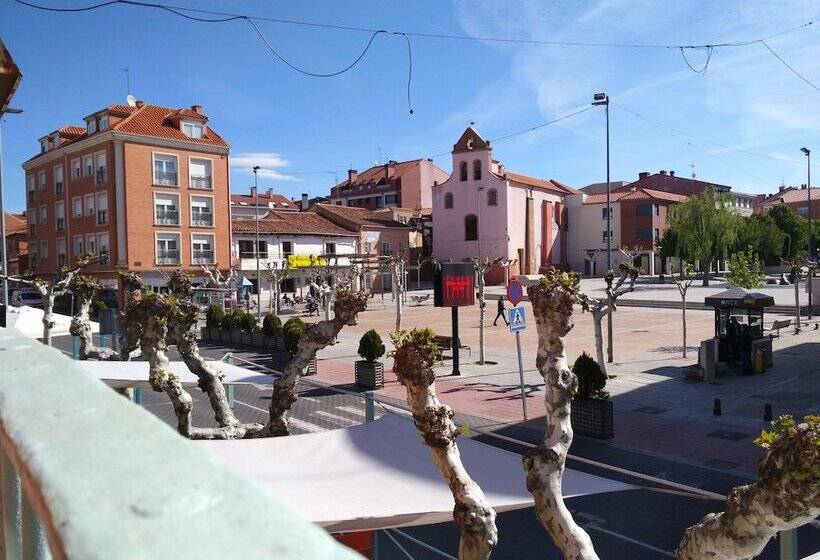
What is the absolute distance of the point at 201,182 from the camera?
4519 cm

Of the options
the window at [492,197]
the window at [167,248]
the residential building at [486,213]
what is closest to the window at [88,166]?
the window at [167,248]

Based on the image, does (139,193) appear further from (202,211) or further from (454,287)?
(454,287)

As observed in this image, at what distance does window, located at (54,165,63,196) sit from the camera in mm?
→ 47000

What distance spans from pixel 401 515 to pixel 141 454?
542 centimetres

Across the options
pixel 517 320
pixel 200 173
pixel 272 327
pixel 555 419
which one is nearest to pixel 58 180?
pixel 200 173

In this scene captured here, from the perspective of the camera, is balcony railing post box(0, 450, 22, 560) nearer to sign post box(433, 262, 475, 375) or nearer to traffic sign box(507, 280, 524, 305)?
traffic sign box(507, 280, 524, 305)

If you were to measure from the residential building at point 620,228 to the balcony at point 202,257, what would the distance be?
40345 mm

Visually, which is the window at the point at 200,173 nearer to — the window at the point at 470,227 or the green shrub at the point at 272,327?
the green shrub at the point at 272,327

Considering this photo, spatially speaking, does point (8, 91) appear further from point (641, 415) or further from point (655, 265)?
point (655, 265)

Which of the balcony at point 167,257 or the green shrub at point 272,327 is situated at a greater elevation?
the balcony at point 167,257

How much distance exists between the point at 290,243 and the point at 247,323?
25972mm

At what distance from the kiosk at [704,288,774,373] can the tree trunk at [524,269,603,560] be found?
616 inches

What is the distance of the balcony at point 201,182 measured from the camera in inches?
1762

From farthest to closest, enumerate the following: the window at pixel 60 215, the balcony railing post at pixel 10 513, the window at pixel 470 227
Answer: the window at pixel 470 227, the window at pixel 60 215, the balcony railing post at pixel 10 513
